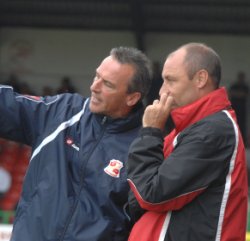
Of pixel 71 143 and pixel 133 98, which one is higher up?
pixel 133 98

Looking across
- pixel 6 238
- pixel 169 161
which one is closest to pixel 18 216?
pixel 169 161

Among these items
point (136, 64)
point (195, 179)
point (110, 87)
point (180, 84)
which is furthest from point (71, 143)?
point (195, 179)

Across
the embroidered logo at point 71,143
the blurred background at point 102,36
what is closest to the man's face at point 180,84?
the embroidered logo at point 71,143

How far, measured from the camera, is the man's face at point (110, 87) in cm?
273

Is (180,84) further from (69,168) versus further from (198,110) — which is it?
(69,168)

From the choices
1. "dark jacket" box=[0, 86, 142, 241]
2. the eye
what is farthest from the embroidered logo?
the eye

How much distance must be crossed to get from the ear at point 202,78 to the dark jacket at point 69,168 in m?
0.45

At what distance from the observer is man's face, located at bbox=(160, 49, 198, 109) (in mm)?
2402

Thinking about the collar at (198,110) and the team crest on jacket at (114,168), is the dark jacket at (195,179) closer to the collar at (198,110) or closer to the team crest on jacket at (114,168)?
the collar at (198,110)

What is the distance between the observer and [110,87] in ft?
9.01

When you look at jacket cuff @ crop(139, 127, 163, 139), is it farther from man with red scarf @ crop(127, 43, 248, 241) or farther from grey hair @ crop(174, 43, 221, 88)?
grey hair @ crop(174, 43, 221, 88)

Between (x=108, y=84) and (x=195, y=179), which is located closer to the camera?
(x=195, y=179)

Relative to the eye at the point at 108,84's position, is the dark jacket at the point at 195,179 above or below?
below

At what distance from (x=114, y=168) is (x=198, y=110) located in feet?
1.53
